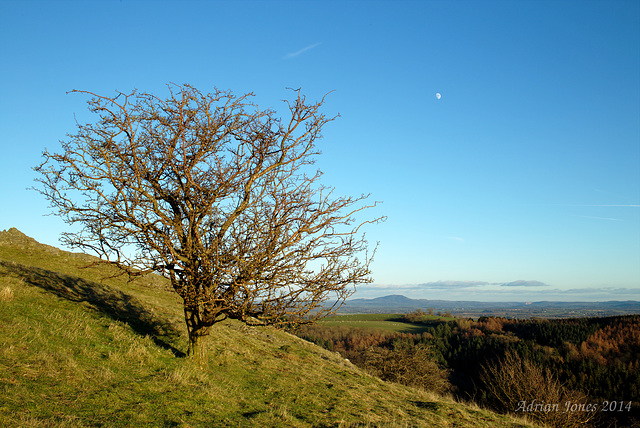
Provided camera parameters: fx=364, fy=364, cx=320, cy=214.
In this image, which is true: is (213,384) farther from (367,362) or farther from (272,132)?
(367,362)

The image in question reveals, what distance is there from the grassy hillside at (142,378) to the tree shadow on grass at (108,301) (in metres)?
0.06

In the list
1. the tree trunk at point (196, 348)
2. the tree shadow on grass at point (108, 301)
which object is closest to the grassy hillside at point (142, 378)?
the tree shadow on grass at point (108, 301)

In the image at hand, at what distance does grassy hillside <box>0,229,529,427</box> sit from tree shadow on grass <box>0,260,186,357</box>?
2.5 inches

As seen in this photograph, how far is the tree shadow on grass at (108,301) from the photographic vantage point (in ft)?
41.7

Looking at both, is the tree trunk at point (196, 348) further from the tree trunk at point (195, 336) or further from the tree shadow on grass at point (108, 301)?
the tree shadow on grass at point (108, 301)

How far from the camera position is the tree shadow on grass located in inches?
501

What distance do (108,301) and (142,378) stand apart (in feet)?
26.1

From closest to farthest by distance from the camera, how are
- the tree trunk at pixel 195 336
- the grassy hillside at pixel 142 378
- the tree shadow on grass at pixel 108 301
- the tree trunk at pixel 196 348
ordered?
the grassy hillside at pixel 142 378 → the tree trunk at pixel 195 336 → the tree trunk at pixel 196 348 → the tree shadow on grass at pixel 108 301

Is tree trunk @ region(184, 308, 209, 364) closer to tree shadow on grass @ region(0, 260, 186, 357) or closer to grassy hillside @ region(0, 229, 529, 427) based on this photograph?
grassy hillside @ region(0, 229, 529, 427)

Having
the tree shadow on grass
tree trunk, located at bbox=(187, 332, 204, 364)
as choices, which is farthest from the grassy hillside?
tree trunk, located at bbox=(187, 332, 204, 364)

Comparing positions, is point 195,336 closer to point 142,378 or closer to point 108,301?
point 142,378

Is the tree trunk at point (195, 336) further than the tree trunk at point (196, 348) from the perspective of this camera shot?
No

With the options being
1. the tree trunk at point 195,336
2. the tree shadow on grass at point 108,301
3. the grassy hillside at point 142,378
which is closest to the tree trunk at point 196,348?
the tree trunk at point 195,336

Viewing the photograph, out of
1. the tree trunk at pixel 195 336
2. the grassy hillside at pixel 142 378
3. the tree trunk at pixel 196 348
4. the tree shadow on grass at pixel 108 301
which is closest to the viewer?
the grassy hillside at pixel 142 378
